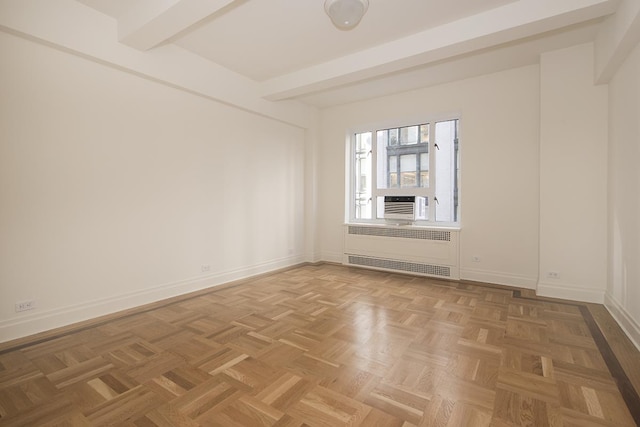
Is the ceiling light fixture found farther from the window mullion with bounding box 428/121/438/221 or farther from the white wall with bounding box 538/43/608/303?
the window mullion with bounding box 428/121/438/221

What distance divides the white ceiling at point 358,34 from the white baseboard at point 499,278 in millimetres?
2626

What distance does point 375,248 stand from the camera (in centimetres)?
500

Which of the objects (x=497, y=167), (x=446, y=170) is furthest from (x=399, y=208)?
(x=497, y=167)

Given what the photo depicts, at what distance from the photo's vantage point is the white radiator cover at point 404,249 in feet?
14.3

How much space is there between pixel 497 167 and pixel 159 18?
13.4 feet

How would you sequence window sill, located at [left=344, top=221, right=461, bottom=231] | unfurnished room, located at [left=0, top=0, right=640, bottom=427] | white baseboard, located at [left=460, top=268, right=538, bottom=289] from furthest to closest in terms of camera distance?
window sill, located at [left=344, top=221, right=461, bottom=231] < white baseboard, located at [left=460, top=268, right=538, bottom=289] < unfurnished room, located at [left=0, top=0, right=640, bottom=427]

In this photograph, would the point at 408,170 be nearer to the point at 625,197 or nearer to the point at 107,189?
the point at 625,197

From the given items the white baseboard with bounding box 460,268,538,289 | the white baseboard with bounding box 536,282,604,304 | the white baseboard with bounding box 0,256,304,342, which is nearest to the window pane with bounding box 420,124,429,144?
the white baseboard with bounding box 460,268,538,289

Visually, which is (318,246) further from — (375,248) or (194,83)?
(194,83)

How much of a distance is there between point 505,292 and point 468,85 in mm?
2752

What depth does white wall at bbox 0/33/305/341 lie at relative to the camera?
2.53 meters

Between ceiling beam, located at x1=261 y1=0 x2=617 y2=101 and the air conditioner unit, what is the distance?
74.3 inches

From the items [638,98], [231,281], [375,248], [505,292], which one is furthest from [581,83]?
[231,281]

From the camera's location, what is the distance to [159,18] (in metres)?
2.63
